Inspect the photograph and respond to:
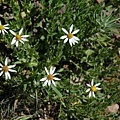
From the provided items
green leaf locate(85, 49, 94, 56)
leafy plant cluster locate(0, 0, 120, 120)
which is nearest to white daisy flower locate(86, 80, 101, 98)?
leafy plant cluster locate(0, 0, 120, 120)

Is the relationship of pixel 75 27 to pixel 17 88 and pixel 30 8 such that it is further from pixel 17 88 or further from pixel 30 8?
pixel 17 88

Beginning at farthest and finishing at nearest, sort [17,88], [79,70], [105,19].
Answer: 1. [79,70]
2. [17,88]
3. [105,19]

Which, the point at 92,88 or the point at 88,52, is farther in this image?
the point at 88,52

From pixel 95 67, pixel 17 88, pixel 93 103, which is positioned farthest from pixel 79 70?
pixel 17 88

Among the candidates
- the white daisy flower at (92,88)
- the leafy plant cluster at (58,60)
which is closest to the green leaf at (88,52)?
the leafy plant cluster at (58,60)

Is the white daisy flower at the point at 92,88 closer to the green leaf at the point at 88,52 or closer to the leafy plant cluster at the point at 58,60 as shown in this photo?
the leafy plant cluster at the point at 58,60

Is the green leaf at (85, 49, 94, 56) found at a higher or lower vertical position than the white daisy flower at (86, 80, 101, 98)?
higher

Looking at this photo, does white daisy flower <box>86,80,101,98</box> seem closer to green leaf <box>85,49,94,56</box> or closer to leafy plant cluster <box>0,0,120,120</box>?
leafy plant cluster <box>0,0,120,120</box>

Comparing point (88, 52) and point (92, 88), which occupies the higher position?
point (88, 52)
